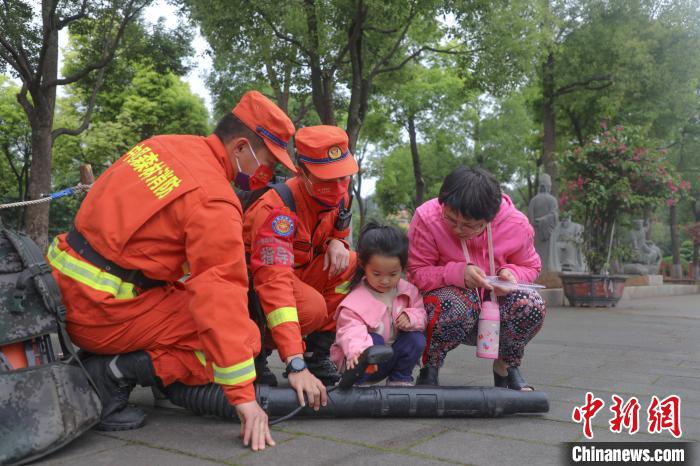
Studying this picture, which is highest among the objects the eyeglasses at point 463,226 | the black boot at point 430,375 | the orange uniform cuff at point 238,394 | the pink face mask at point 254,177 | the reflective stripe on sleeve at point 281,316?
the pink face mask at point 254,177

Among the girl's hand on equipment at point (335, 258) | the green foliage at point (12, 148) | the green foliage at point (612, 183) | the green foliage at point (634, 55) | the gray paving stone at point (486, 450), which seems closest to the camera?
the gray paving stone at point (486, 450)

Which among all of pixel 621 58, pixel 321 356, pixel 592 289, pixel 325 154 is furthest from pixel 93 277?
pixel 621 58

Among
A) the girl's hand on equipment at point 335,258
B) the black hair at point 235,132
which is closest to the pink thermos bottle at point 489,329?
the girl's hand on equipment at point 335,258

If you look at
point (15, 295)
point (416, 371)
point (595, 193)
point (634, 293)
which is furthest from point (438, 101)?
point (15, 295)

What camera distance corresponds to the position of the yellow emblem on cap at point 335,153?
3.32 meters

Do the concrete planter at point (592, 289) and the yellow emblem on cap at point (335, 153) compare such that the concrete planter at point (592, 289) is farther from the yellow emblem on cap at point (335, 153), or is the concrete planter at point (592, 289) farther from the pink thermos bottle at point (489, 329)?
the yellow emblem on cap at point (335, 153)

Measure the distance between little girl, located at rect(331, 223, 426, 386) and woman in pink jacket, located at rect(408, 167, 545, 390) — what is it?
0.10 meters

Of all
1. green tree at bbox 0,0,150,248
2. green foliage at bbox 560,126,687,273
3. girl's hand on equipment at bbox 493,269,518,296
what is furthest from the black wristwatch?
green foliage at bbox 560,126,687,273

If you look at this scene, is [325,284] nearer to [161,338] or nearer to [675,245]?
[161,338]

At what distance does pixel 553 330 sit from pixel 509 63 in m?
7.64

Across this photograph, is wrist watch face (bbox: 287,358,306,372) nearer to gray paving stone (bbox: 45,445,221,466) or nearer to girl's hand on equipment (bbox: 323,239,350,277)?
gray paving stone (bbox: 45,445,221,466)

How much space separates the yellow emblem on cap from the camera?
10.9 feet

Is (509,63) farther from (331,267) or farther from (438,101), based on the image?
(331,267)

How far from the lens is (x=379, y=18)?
460 inches
